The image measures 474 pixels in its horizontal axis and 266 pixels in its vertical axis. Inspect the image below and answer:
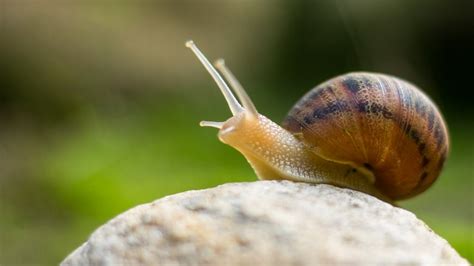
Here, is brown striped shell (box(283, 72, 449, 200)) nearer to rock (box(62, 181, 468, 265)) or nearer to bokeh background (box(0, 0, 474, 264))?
rock (box(62, 181, 468, 265))

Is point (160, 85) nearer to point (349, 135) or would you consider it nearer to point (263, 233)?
point (349, 135)

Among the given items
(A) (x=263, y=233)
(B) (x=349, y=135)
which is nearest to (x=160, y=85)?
(B) (x=349, y=135)

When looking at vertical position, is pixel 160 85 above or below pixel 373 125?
above

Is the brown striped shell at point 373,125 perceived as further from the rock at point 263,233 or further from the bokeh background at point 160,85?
the bokeh background at point 160,85

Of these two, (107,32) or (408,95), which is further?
(107,32)

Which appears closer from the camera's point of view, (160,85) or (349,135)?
(349,135)

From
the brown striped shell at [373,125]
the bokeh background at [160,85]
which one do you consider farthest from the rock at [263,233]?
the bokeh background at [160,85]

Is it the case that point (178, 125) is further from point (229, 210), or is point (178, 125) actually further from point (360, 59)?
point (229, 210)

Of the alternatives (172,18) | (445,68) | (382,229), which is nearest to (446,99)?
(445,68)
